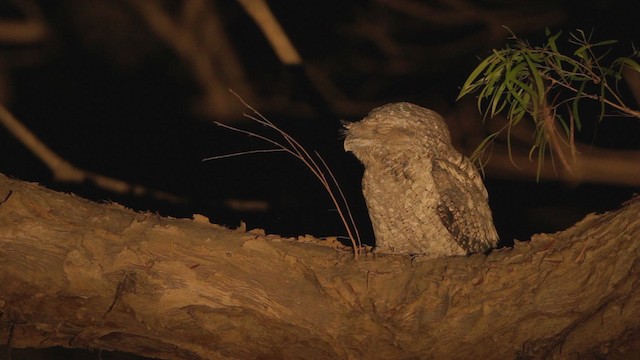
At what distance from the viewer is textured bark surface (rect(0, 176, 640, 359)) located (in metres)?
1.91

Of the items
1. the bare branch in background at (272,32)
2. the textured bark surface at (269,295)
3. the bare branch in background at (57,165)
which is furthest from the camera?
the bare branch in background at (57,165)

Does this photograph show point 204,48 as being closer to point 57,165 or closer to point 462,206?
point 57,165

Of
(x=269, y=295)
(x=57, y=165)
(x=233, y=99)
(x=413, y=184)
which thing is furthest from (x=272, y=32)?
(x=269, y=295)

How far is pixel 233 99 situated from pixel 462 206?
8.69ft

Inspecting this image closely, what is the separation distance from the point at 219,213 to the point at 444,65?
5.61 feet

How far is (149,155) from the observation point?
583 centimetres

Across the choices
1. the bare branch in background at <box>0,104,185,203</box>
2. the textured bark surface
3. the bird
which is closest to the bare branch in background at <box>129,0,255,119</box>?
the bare branch in background at <box>0,104,185,203</box>

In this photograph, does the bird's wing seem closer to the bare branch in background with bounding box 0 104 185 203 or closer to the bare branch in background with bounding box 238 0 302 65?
the bare branch in background with bounding box 238 0 302 65

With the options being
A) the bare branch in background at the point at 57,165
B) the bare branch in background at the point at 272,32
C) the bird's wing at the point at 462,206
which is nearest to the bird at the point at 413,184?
the bird's wing at the point at 462,206

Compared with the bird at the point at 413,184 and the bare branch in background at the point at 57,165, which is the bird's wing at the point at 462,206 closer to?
the bird at the point at 413,184

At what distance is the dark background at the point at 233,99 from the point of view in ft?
17.8

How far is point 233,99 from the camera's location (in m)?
5.24

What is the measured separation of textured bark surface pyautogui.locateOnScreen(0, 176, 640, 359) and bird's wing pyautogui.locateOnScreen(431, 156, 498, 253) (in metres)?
0.80

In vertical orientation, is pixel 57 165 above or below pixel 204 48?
below
